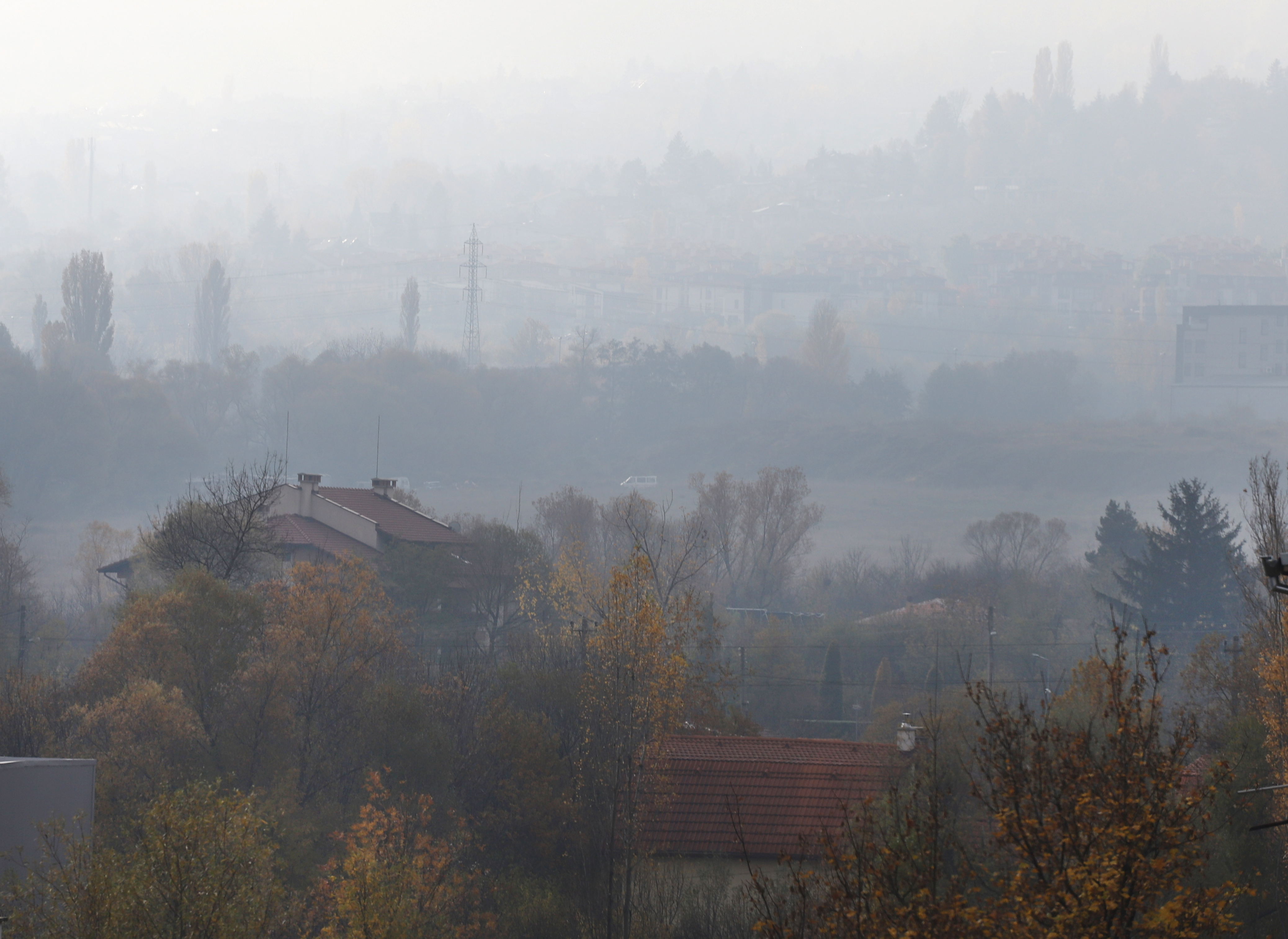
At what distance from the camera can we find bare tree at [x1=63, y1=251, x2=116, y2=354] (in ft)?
498

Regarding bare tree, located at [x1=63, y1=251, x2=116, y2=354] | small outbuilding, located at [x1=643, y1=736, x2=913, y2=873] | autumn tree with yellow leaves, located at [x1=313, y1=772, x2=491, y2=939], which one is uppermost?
bare tree, located at [x1=63, y1=251, x2=116, y2=354]

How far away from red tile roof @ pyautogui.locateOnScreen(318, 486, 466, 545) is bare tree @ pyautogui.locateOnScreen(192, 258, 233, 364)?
128887 millimetres

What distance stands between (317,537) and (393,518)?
547 centimetres

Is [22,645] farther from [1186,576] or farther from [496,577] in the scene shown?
[1186,576]

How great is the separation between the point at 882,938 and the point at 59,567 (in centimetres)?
12572

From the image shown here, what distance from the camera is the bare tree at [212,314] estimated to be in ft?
605

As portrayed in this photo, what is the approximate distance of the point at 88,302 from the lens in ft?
502

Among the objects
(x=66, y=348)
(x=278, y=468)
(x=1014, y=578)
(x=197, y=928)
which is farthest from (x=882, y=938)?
(x=66, y=348)

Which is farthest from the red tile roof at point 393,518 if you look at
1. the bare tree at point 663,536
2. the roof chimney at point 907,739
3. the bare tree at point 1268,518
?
the bare tree at point 1268,518

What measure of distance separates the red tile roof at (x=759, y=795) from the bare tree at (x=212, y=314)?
166 meters

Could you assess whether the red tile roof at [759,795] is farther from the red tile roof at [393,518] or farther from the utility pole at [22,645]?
the red tile roof at [393,518]

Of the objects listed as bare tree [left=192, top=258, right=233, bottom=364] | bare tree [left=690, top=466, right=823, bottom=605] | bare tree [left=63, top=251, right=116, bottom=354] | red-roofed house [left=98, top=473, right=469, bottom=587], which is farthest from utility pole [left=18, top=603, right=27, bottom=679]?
bare tree [left=192, top=258, right=233, bottom=364]

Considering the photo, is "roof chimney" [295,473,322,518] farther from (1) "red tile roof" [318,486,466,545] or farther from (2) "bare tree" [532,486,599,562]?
(2) "bare tree" [532,486,599,562]

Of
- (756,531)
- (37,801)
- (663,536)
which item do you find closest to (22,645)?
(37,801)
